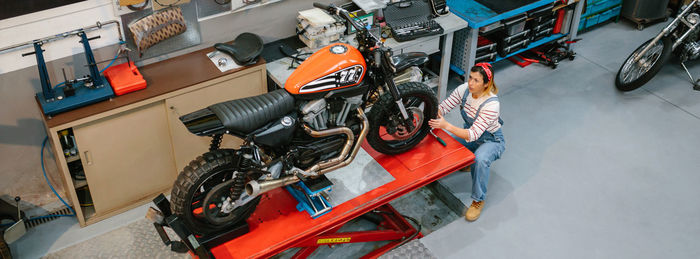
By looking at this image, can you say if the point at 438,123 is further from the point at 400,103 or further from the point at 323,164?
the point at 323,164

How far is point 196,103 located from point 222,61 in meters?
0.34

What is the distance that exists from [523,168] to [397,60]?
155cm

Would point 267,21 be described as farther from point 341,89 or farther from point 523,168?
point 523,168

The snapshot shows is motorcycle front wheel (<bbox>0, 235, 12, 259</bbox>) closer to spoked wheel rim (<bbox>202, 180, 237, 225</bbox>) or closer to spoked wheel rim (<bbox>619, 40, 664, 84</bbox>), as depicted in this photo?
spoked wheel rim (<bbox>202, 180, 237, 225</bbox>)

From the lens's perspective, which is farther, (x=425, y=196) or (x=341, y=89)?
(x=425, y=196)

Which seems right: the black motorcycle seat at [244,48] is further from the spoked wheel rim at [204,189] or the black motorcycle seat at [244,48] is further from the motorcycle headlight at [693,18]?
the motorcycle headlight at [693,18]

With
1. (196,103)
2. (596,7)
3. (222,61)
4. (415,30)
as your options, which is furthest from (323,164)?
(596,7)

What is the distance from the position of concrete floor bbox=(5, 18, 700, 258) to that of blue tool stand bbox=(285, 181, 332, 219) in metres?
0.56

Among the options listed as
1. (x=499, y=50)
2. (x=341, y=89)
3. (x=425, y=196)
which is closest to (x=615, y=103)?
(x=499, y=50)

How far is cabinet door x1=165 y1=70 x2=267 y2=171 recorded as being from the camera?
3.93 m

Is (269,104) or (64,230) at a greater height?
(269,104)

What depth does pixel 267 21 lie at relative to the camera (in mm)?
4512

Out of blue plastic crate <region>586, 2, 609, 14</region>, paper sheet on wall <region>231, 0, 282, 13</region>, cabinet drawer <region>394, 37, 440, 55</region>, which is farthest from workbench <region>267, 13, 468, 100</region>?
blue plastic crate <region>586, 2, 609, 14</region>

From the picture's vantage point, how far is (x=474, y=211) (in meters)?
4.05
